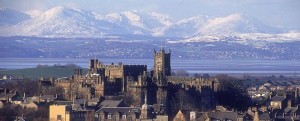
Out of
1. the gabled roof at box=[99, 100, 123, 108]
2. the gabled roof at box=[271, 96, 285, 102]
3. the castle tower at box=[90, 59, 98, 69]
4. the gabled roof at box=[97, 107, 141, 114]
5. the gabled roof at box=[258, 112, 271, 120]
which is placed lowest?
the gabled roof at box=[258, 112, 271, 120]

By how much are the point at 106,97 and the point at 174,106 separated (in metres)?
3.43

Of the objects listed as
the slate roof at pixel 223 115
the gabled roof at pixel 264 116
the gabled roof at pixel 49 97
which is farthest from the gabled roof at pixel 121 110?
the gabled roof at pixel 49 97

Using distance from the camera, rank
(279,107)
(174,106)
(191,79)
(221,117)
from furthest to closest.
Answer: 1. (191,79)
2. (279,107)
3. (174,106)
4. (221,117)

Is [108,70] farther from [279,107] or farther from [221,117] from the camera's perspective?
[221,117]

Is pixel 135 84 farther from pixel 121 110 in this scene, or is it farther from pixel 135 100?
pixel 121 110

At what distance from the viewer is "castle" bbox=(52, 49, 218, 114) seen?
62.7 m

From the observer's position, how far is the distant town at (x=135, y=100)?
54062 millimetres

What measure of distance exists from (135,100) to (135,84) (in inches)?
78.0

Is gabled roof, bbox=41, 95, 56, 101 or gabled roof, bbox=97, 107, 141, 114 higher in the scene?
gabled roof, bbox=41, 95, 56, 101

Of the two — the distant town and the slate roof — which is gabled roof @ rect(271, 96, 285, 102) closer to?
the distant town

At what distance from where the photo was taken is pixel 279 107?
65.8 metres

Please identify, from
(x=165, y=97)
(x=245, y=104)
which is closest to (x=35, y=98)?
(x=165, y=97)

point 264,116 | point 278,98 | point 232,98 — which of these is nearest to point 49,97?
point 232,98

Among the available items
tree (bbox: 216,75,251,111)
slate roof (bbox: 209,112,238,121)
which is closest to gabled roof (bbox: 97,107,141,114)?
slate roof (bbox: 209,112,238,121)
